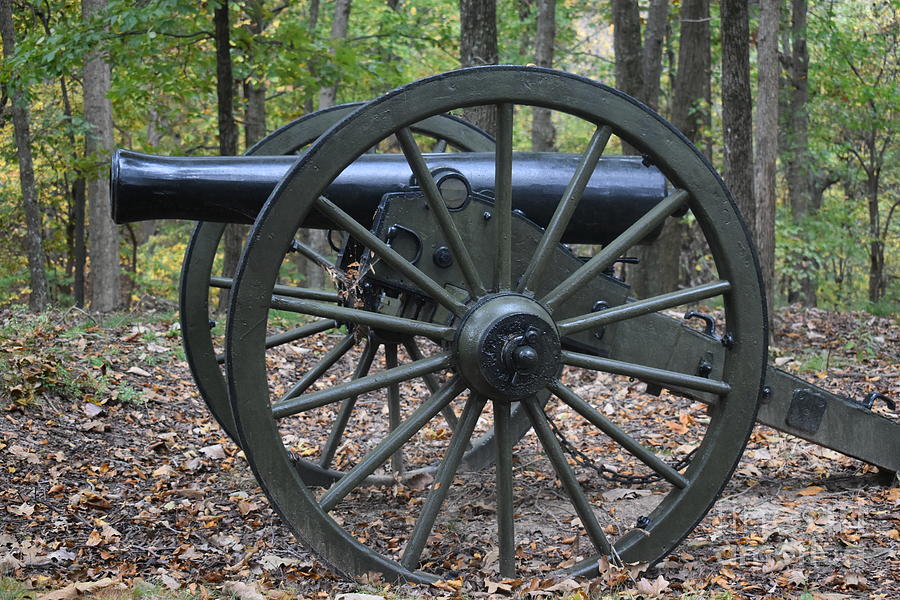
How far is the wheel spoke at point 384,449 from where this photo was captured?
10.5ft

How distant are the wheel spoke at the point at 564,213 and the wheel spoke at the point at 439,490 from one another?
1.71ft

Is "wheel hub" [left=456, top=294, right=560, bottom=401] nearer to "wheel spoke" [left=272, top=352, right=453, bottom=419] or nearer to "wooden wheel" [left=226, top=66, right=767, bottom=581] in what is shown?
"wooden wheel" [left=226, top=66, right=767, bottom=581]

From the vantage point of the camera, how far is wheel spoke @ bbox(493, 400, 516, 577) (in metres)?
3.41

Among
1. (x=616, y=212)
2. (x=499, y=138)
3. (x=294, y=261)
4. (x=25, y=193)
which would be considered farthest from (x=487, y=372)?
(x=294, y=261)

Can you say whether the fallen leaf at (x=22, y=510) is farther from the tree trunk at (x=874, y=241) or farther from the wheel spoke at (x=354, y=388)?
the tree trunk at (x=874, y=241)

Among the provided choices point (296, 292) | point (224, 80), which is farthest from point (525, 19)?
point (296, 292)

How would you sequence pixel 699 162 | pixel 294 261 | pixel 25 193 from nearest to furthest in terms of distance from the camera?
1. pixel 699 162
2. pixel 25 193
3. pixel 294 261

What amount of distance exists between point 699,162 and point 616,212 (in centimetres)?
57

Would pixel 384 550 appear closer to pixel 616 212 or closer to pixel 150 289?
pixel 616 212

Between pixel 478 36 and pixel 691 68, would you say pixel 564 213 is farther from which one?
pixel 691 68

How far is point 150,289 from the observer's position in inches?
664

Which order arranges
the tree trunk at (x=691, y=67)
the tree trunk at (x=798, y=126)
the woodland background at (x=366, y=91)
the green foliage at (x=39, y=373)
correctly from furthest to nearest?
the tree trunk at (x=798, y=126)
the tree trunk at (x=691, y=67)
the woodland background at (x=366, y=91)
the green foliage at (x=39, y=373)

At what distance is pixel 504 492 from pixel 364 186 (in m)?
1.45

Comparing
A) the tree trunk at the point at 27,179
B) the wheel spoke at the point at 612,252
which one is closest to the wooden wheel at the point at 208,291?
the wheel spoke at the point at 612,252
